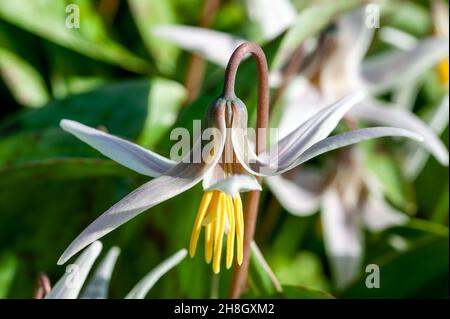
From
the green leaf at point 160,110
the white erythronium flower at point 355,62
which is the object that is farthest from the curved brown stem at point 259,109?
the white erythronium flower at point 355,62

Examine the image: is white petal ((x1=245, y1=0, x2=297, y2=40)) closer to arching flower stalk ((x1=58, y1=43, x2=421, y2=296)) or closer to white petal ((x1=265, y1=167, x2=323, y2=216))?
white petal ((x1=265, y1=167, x2=323, y2=216))

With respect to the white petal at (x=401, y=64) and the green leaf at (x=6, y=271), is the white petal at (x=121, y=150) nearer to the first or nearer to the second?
the green leaf at (x=6, y=271)

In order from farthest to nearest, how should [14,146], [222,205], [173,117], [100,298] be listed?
[173,117] → [14,146] → [100,298] → [222,205]

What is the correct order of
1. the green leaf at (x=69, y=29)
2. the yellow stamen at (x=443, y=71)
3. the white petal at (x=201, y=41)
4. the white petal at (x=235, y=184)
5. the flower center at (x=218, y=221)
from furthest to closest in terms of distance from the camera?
the yellow stamen at (x=443, y=71) → the green leaf at (x=69, y=29) → the white petal at (x=201, y=41) → the flower center at (x=218, y=221) → the white petal at (x=235, y=184)

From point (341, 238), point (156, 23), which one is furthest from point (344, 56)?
point (156, 23)

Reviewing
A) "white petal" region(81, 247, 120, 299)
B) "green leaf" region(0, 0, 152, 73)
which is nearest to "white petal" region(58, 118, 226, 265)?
"white petal" region(81, 247, 120, 299)
